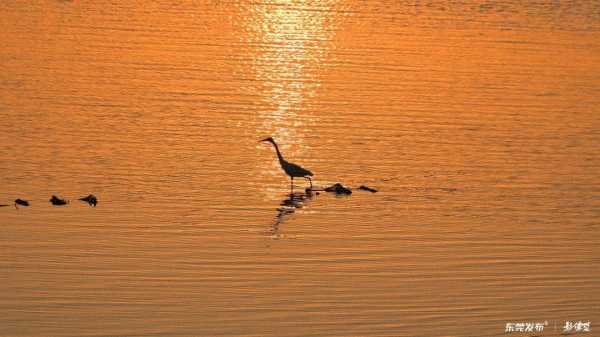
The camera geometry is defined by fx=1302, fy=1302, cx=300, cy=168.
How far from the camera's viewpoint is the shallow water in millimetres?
15383

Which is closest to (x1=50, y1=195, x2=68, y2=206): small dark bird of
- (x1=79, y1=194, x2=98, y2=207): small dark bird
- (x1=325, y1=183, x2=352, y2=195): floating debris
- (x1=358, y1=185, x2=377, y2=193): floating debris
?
(x1=79, y1=194, x2=98, y2=207): small dark bird

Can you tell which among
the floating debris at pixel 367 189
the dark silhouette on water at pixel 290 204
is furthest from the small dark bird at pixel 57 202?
the floating debris at pixel 367 189

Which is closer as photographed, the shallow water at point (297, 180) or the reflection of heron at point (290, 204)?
the shallow water at point (297, 180)

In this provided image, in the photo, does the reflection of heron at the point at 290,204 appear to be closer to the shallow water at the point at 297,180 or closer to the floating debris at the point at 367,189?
the shallow water at the point at 297,180

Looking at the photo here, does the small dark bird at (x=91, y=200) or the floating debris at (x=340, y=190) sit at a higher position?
the floating debris at (x=340, y=190)

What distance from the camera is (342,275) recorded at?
16.6 m

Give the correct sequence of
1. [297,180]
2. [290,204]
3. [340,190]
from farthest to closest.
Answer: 1. [297,180]
2. [340,190]
3. [290,204]

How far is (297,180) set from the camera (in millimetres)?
23062

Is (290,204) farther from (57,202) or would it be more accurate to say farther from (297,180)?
(57,202)

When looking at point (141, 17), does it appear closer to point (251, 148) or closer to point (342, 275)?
point (251, 148)

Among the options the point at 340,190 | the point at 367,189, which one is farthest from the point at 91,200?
the point at 367,189

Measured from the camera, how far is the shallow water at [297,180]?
1538 centimetres

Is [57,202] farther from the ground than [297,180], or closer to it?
closer to it

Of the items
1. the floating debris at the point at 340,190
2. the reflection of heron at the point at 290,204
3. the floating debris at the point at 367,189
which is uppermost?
the floating debris at the point at 367,189
